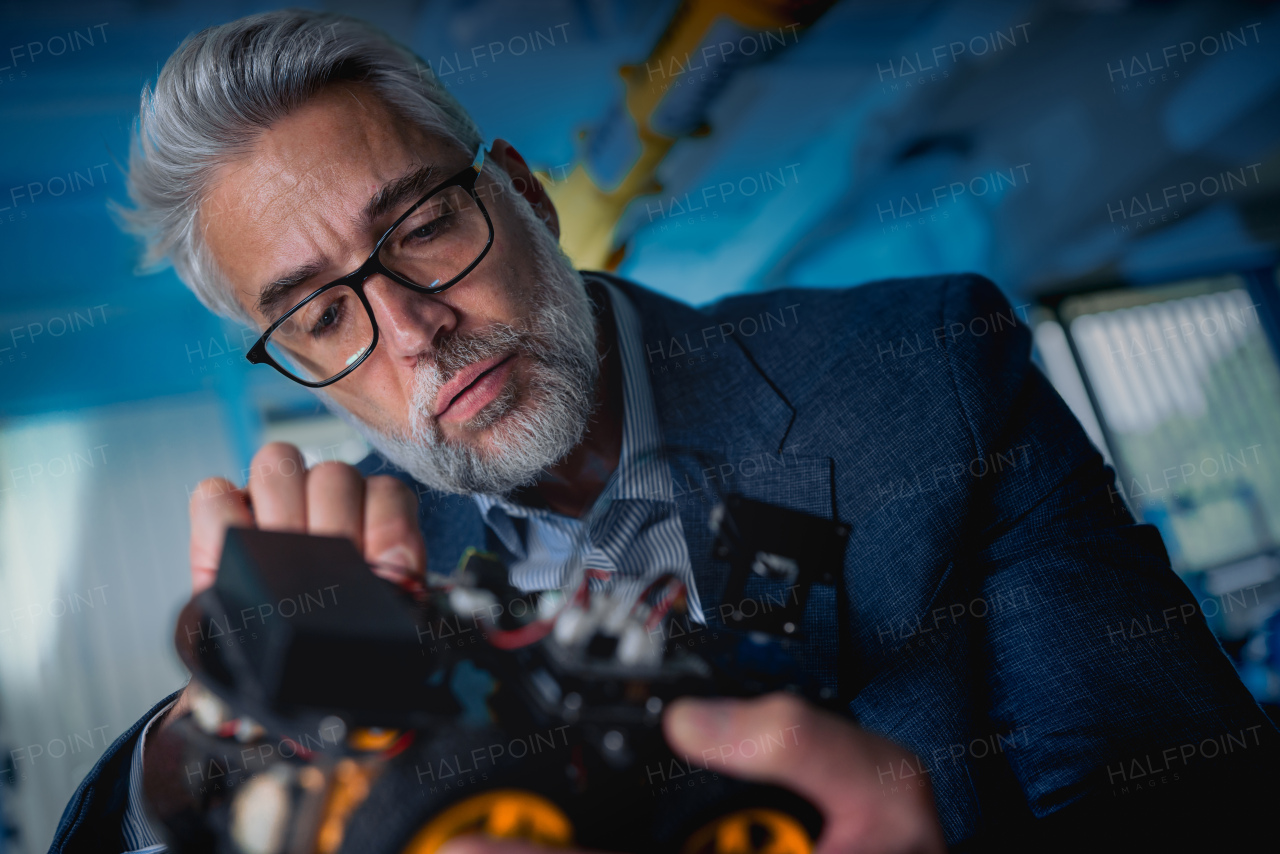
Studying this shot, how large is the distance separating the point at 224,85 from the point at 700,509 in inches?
25.5

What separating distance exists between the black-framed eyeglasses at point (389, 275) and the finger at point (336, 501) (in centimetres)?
20

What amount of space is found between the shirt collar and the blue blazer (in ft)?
0.06

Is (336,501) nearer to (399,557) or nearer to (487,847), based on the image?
(399,557)

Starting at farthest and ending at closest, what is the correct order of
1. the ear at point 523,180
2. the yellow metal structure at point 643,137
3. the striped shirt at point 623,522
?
the yellow metal structure at point 643,137
the ear at point 523,180
the striped shirt at point 623,522

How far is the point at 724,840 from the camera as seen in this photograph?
0.31 m

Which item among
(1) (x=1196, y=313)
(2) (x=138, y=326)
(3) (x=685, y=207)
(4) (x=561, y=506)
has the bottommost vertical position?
(4) (x=561, y=506)

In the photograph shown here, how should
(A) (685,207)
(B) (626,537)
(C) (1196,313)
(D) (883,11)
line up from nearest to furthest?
1. (B) (626,537)
2. (D) (883,11)
3. (A) (685,207)
4. (C) (1196,313)

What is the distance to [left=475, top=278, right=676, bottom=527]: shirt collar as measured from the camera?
2.57 ft

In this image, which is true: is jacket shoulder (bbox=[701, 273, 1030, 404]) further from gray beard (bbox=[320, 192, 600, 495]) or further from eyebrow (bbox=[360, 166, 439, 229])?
eyebrow (bbox=[360, 166, 439, 229])

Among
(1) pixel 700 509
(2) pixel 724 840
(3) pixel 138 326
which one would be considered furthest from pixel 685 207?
(2) pixel 724 840

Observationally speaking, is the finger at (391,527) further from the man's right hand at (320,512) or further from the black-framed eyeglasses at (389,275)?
the black-framed eyeglasses at (389,275)

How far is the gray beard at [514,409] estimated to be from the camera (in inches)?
26.3

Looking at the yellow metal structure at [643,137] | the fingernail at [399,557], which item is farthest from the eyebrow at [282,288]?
the yellow metal structure at [643,137]

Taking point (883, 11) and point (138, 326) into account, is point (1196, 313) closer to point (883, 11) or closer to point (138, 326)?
point (883, 11)
